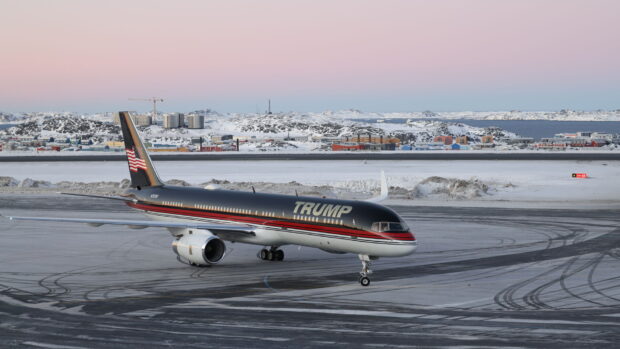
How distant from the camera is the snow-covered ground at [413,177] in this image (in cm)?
7312

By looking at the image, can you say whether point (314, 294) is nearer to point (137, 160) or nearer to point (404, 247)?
point (404, 247)

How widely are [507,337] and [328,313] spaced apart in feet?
23.3

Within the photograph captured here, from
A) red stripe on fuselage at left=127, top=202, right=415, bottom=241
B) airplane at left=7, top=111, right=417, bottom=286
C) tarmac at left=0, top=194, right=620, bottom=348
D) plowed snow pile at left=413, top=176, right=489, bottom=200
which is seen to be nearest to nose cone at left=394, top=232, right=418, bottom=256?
airplane at left=7, top=111, right=417, bottom=286

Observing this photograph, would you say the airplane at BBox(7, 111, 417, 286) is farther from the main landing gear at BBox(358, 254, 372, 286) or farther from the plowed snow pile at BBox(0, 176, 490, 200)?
the plowed snow pile at BBox(0, 176, 490, 200)

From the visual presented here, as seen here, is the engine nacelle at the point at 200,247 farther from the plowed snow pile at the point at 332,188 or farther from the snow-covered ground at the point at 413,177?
the snow-covered ground at the point at 413,177

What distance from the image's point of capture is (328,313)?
93.0 feet

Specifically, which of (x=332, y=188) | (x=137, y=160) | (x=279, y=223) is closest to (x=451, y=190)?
(x=332, y=188)

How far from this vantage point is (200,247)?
3638 cm

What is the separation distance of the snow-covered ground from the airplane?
30525 millimetres

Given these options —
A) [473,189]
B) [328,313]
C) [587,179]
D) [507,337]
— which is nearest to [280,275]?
[328,313]

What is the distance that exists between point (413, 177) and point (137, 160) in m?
48.7

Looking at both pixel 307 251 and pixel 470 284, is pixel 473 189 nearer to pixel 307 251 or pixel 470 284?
pixel 307 251

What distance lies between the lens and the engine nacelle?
36.4 m

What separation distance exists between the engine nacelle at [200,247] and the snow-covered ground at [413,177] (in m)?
35.0
